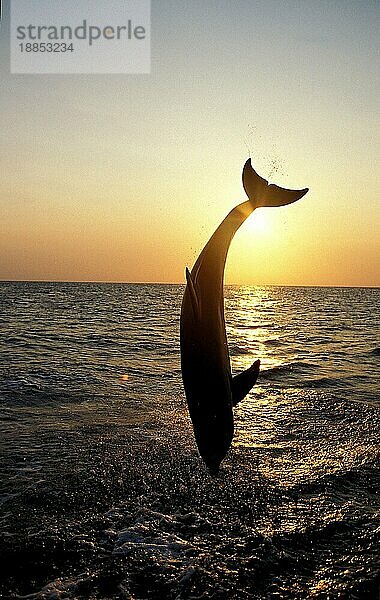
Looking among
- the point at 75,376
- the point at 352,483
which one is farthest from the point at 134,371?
the point at 352,483

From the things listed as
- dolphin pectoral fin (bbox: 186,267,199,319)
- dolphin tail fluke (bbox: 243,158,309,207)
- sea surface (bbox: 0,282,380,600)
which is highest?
dolphin tail fluke (bbox: 243,158,309,207)

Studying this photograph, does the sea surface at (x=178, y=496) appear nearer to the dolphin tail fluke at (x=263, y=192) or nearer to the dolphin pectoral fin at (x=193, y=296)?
the dolphin pectoral fin at (x=193, y=296)

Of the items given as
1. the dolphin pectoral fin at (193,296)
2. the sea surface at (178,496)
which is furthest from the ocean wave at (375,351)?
the dolphin pectoral fin at (193,296)

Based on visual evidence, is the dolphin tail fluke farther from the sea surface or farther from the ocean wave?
the ocean wave

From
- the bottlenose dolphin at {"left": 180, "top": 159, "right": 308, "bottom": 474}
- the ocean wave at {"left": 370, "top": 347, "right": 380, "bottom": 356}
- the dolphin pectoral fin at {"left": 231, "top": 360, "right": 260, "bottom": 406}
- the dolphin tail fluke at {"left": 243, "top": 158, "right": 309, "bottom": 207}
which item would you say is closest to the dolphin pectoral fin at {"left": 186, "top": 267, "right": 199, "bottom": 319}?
the bottlenose dolphin at {"left": 180, "top": 159, "right": 308, "bottom": 474}

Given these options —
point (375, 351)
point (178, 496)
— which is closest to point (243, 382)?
point (178, 496)

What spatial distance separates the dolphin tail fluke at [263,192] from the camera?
11.1 ft

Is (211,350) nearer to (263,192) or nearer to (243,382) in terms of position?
(243,382)

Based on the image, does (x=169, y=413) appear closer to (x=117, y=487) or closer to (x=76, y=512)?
(x=117, y=487)

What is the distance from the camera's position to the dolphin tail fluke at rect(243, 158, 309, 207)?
11.1 ft

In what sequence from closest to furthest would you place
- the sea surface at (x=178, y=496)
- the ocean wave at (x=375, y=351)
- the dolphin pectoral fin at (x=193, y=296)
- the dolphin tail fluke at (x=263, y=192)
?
Result: 1. the dolphin pectoral fin at (x=193, y=296)
2. the dolphin tail fluke at (x=263, y=192)
3. the sea surface at (x=178, y=496)
4. the ocean wave at (x=375, y=351)

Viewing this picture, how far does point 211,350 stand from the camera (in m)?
2.85

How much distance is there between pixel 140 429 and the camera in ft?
37.4

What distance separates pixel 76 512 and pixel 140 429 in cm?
414
